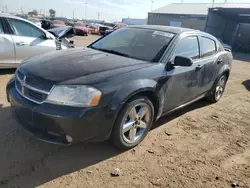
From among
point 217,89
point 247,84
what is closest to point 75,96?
point 217,89

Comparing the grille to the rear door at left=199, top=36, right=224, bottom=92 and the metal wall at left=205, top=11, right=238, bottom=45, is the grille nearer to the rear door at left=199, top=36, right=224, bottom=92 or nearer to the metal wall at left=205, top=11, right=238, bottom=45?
the rear door at left=199, top=36, right=224, bottom=92

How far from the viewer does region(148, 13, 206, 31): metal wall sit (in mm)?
39531

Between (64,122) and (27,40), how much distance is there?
14.4 ft

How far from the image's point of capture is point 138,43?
3.72 meters

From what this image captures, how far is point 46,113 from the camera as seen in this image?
248 centimetres

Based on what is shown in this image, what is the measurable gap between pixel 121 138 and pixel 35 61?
1.55 metres

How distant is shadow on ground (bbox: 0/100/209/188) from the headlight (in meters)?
0.78

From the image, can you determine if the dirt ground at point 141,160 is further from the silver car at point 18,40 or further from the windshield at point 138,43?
the silver car at point 18,40

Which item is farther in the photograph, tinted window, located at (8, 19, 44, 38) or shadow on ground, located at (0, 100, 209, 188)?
tinted window, located at (8, 19, 44, 38)

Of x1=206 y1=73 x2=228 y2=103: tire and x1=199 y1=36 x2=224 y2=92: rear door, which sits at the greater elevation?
x1=199 y1=36 x2=224 y2=92: rear door

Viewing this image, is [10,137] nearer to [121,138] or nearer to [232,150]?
[121,138]

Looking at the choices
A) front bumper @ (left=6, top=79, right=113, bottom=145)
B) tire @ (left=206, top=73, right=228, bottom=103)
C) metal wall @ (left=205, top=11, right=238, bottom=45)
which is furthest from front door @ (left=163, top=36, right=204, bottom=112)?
metal wall @ (left=205, top=11, right=238, bottom=45)

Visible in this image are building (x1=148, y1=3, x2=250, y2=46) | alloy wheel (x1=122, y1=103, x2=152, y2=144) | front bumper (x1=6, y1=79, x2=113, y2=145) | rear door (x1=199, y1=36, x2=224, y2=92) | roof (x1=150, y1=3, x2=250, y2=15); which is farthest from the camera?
roof (x1=150, y1=3, x2=250, y2=15)

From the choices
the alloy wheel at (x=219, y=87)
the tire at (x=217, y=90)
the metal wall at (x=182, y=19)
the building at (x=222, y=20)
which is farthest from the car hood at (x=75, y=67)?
the metal wall at (x=182, y=19)
